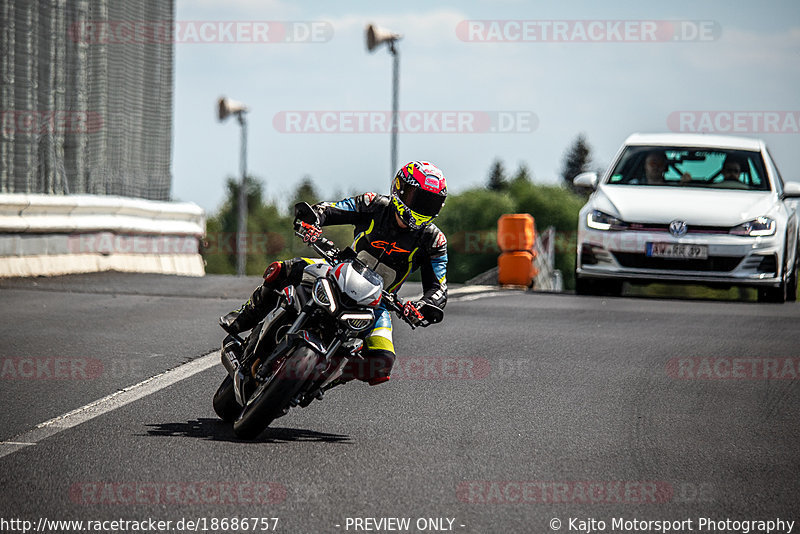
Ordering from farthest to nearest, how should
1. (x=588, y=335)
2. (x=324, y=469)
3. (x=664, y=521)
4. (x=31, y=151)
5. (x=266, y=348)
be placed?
1. (x=31, y=151)
2. (x=588, y=335)
3. (x=266, y=348)
4. (x=324, y=469)
5. (x=664, y=521)

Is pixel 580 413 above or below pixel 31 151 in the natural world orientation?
below

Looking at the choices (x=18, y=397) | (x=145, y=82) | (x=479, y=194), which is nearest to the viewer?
(x=18, y=397)

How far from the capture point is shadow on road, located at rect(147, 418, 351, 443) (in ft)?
21.3

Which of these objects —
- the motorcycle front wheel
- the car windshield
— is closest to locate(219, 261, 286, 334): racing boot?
the motorcycle front wheel

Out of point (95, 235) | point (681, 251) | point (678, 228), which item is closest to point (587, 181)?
point (678, 228)

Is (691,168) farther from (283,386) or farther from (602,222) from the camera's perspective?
(283,386)

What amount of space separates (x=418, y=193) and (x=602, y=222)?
8.14 meters

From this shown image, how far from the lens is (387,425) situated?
22.8ft

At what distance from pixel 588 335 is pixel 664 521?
594 cm

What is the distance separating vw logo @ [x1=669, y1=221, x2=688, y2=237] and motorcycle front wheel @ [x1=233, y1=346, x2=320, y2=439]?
8689 millimetres

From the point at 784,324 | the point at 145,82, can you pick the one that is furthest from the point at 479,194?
the point at 784,324

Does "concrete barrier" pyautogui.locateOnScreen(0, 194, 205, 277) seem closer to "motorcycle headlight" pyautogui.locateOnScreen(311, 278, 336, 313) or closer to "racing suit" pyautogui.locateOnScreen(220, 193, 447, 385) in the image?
"racing suit" pyautogui.locateOnScreen(220, 193, 447, 385)

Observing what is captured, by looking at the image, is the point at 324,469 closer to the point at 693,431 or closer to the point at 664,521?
the point at 664,521

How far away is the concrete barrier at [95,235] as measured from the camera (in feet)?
51.6
